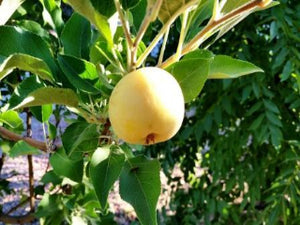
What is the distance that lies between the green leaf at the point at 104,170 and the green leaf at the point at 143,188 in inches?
1.3

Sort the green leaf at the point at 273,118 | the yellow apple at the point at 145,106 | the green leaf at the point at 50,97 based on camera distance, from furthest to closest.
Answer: the green leaf at the point at 273,118
the green leaf at the point at 50,97
the yellow apple at the point at 145,106

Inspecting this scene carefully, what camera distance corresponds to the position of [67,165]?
0.92 m

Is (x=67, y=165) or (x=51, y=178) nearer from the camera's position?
(x=67, y=165)

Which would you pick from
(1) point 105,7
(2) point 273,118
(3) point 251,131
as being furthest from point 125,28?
(3) point 251,131

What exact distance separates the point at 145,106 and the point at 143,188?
0.67ft

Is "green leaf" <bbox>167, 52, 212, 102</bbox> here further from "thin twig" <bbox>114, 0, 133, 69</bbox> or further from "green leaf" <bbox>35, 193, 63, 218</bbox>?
"green leaf" <bbox>35, 193, 63, 218</bbox>

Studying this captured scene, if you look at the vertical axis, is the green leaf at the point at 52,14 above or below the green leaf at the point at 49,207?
above

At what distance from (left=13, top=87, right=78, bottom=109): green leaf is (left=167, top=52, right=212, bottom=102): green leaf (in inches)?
5.5

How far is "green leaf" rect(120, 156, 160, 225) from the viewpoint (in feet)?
2.22

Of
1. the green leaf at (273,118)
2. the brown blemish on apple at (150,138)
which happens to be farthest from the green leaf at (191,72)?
the green leaf at (273,118)

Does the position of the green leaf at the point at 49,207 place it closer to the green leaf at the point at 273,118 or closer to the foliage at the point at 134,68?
the foliage at the point at 134,68

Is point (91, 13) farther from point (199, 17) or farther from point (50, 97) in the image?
point (199, 17)

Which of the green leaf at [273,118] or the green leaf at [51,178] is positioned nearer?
the green leaf at [51,178]

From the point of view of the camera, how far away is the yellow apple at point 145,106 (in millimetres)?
514
